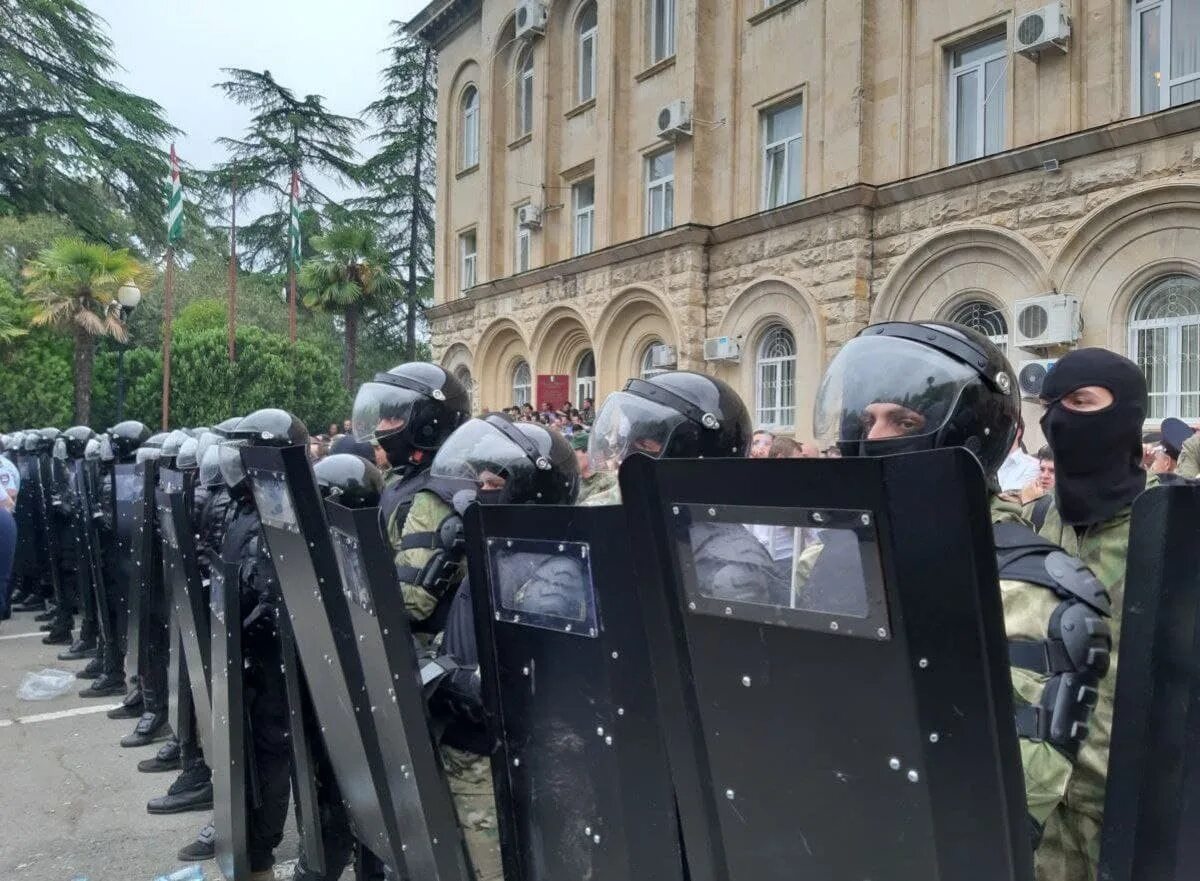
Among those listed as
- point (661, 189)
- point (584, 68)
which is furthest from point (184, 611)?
point (584, 68)

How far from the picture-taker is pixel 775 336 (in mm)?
14422

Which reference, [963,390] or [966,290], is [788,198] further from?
[963,390]

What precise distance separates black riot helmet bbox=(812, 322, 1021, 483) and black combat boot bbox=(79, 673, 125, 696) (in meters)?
6.49

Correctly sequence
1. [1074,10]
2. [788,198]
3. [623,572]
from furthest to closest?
[788,198] < [1074,10] < [623,572]

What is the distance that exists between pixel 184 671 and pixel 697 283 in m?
11.9

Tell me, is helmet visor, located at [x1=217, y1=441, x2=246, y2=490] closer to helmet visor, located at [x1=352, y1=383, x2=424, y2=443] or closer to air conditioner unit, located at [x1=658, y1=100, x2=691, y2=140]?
helmet visor, located at [x1=352, y1=383, x2=424, y2=443]

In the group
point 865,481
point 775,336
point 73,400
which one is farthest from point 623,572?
point 73,400

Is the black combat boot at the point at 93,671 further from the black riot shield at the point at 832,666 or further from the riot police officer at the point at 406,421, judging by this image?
Answer: the black riot shield at the point at 832,666

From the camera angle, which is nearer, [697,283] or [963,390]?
[963,390]

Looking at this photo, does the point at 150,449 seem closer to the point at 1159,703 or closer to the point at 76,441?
the point at 76,441

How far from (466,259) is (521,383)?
3.84 m

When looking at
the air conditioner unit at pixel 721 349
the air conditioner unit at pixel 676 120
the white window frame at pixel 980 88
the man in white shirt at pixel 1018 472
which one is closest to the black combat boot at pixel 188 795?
the man in white shirt at pixel 1018 472

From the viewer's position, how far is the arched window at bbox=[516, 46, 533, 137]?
20203 millimetres

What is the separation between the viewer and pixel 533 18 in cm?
1903
